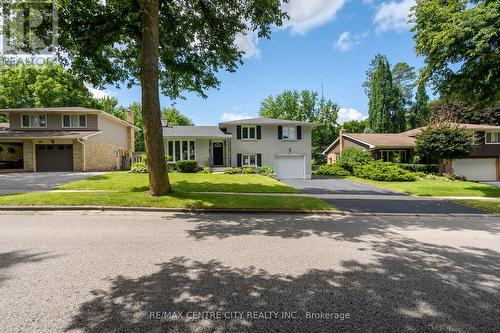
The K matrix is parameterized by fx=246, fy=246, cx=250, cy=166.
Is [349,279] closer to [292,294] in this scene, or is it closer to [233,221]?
[292,294]

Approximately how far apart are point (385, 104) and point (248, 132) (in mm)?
26594

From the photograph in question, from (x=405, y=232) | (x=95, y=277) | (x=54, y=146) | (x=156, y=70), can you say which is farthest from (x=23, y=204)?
(x=54, y=146)

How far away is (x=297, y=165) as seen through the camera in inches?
990

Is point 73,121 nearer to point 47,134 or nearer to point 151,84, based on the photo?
point 47,134

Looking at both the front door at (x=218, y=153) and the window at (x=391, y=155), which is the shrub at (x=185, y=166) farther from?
the window at (x=391, y=155)

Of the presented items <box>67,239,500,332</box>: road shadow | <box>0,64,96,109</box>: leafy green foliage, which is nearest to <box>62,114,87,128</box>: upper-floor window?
<box>0,64,96,109</box>: leafy green foliage

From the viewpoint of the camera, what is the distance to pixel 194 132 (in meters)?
24.9

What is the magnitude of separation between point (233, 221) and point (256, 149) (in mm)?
17533

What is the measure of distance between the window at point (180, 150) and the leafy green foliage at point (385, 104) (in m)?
31.0

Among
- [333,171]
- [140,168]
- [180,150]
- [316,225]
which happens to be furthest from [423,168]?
[140,168]

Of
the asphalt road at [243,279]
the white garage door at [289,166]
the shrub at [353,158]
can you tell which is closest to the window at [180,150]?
the white garage door at [289,166]

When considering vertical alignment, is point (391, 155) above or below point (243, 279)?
above

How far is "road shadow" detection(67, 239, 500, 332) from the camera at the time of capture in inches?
106

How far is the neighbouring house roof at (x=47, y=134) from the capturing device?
2148 cm
